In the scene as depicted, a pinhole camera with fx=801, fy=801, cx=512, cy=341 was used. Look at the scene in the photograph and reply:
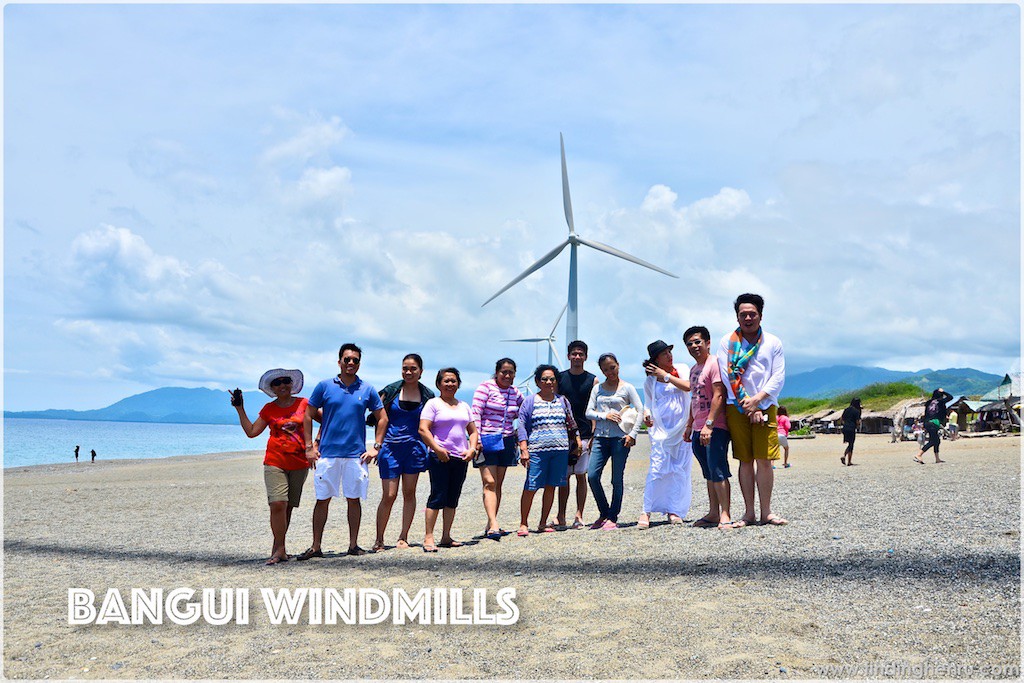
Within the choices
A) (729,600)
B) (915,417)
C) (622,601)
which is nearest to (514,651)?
(622,601)

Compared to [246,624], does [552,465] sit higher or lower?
higher

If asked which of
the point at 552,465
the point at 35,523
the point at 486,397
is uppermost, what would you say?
the point at 486,397

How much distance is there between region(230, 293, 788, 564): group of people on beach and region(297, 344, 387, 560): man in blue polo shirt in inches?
0.4

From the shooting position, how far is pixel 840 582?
219 inches

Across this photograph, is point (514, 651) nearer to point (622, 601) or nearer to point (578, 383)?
point (622, 601)

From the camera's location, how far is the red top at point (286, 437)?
7.39 m

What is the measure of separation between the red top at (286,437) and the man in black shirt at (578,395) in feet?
9.19

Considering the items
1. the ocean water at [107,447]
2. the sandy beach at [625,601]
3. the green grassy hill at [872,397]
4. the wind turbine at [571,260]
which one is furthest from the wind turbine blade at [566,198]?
the green grassy hill at [872,397]

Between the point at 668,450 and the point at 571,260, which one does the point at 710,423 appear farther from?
the point at 571,260

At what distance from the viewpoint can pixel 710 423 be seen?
7348 millimetres

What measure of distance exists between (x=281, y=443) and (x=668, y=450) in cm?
377

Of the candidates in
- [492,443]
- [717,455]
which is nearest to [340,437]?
[492,443]

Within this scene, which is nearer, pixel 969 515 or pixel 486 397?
pixel 969 515

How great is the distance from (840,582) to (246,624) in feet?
13.6
